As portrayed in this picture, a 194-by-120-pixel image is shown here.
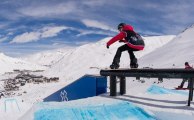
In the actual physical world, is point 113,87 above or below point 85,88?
above

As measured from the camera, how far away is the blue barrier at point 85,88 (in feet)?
39.9

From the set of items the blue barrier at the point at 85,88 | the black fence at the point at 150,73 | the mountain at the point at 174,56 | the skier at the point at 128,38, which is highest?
the mountain at the point at 174,56

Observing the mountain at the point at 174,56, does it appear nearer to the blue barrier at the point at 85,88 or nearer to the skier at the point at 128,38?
the blue barrier at the point at 85,88

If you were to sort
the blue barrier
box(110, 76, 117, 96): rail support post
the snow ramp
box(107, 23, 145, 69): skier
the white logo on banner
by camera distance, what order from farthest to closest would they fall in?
the white logo on banner
the blue barrier
box(110, 76, 117, 96): rail support post
box(107, 23, 145, 69): skier
the snow ramp

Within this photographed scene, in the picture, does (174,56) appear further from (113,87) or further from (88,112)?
(88,112)

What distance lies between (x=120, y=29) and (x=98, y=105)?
3374mm

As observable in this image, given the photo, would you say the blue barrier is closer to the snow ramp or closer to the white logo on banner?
the white logo on banner

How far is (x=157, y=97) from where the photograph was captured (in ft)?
33.4

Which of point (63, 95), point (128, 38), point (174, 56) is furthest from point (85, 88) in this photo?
point (174, 56)

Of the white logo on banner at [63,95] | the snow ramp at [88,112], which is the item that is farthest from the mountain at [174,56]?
the snow ramp at [88,112]

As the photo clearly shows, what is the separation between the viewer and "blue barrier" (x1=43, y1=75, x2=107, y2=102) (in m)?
12.2

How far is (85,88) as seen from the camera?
512 inches

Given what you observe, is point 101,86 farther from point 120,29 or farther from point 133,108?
point 133,108

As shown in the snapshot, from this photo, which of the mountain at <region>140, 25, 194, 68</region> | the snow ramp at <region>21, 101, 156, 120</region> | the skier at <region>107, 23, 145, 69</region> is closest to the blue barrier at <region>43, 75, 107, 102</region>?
the skier at <region>107, 23, 145, 69</region>
